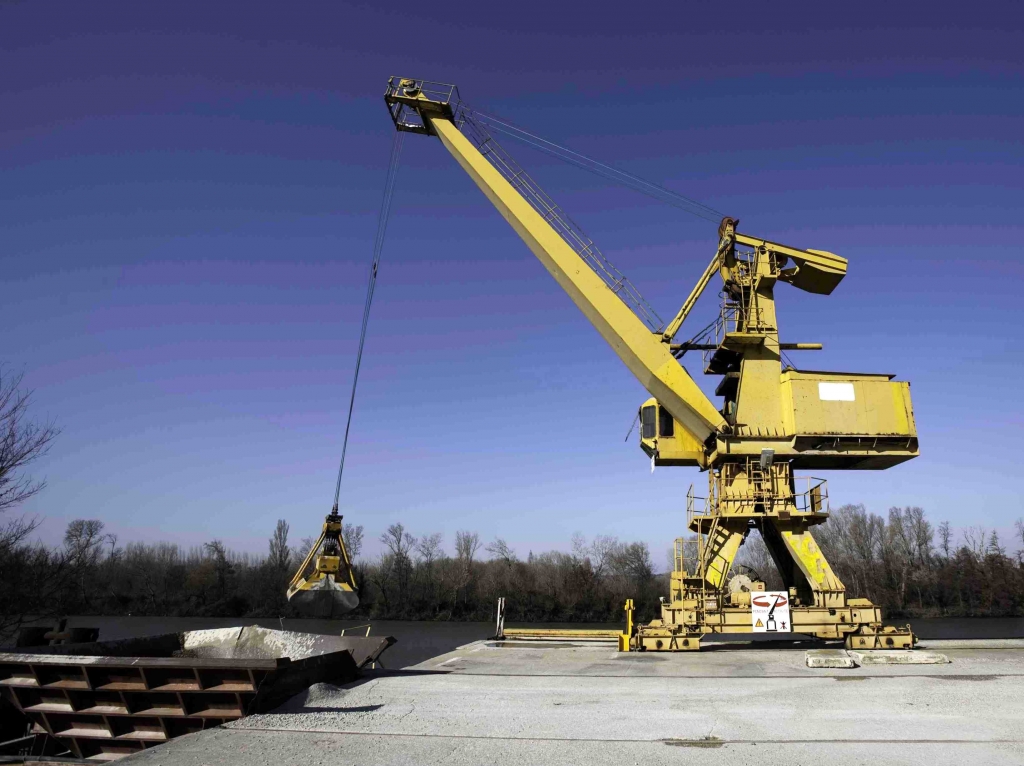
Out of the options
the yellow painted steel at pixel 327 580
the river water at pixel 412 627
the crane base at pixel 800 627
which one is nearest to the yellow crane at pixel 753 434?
the crane base at pixel 800 627

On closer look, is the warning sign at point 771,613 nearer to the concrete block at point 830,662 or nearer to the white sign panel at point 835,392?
the concrete block at point 830,662

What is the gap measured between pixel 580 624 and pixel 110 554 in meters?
48.5

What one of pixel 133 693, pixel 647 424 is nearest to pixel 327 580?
pixel 133 693

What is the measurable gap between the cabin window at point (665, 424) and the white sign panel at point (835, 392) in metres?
3.49

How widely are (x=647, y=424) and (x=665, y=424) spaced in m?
0.45

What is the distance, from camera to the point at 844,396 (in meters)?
15.1

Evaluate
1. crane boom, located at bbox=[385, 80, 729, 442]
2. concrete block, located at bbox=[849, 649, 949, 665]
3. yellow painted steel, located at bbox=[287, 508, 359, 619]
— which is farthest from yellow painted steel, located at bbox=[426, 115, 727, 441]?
yellow painted steel, located at bbox=[287, 508, 359, 619]

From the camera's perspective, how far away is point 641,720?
283 inches

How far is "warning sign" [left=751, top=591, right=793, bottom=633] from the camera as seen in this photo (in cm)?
1377

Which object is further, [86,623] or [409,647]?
[86,623]

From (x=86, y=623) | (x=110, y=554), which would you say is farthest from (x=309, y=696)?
(x=110, y=554)

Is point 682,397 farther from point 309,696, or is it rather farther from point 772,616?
point 309,696

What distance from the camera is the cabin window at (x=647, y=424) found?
16094mm

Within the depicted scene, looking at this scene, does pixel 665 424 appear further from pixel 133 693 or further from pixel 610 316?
pixel 133 693
